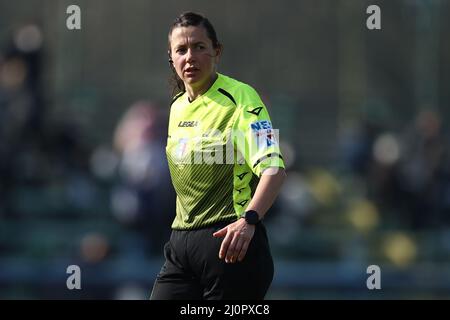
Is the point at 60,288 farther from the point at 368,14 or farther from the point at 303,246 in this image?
the point at 368,14

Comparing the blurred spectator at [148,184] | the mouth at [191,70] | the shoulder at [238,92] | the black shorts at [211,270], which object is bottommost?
the blurred spectator at [148,184]

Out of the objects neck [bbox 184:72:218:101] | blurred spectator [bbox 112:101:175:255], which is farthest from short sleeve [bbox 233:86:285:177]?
blurred spectator [bbox 112:101:175:255]

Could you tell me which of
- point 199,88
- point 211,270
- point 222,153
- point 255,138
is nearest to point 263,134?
point 255,138

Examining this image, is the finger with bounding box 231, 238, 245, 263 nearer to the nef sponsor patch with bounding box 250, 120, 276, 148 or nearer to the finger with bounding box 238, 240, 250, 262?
the finger with bounding box 238, 240, 250, 262

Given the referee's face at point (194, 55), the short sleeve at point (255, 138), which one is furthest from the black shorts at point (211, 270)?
the referee's face at point (194, 55)

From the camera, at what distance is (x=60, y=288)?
39.5 feet

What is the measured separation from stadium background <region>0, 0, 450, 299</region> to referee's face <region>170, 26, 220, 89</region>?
6.45 metres

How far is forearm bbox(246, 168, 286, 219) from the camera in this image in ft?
16.7

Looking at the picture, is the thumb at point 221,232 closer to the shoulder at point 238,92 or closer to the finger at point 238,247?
the finger at point 238,247

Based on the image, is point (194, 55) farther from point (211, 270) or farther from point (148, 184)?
point (148, 184)

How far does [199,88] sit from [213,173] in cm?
44

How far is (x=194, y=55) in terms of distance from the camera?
17.7 feet

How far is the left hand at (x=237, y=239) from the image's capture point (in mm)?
5047
